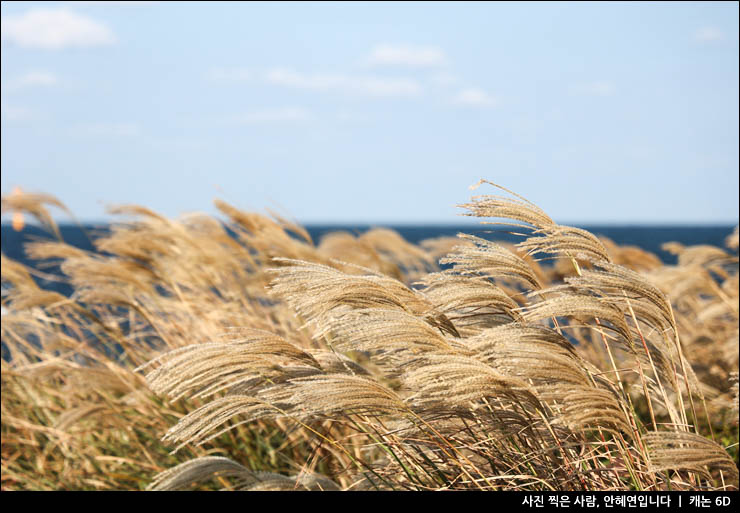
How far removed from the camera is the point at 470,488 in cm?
225

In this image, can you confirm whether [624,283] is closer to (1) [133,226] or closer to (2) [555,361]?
(2) [555,361]

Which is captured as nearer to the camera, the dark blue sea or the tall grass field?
the tall grass field

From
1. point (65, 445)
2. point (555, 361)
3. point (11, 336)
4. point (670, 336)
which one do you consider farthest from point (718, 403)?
point (11, 336)

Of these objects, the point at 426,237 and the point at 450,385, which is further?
the point at 426,237

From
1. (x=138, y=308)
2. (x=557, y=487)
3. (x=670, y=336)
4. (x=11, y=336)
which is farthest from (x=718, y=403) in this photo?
(x=11, y=336)

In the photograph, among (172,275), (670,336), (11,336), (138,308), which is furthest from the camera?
(11,336)

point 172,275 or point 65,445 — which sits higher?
point 172,275

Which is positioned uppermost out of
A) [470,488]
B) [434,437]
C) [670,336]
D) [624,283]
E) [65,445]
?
[624,283]

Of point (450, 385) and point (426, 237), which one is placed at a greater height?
point (450, 385)

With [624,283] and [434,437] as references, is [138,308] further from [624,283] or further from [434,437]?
[624,283]

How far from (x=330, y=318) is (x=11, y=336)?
4.36 m

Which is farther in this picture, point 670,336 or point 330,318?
point 670,336

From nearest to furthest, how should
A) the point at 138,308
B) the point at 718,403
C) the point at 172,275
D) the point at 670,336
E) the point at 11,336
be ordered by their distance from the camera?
the point at 670,336
the point at 138,308
the point at 718,403
the point at 172,275
the point at 11,336

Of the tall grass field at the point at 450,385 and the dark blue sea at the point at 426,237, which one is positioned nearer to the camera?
the tall grass field at the point at 450,385
